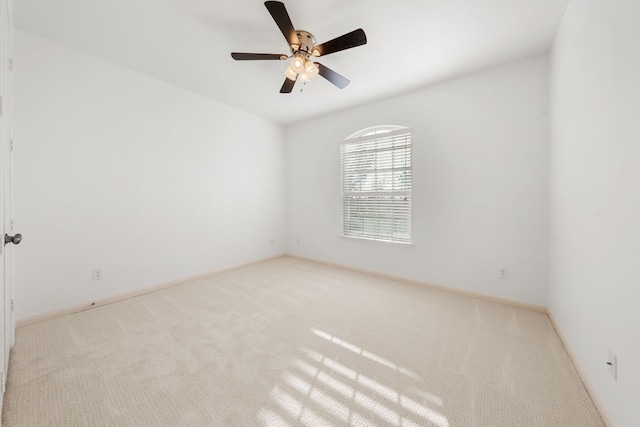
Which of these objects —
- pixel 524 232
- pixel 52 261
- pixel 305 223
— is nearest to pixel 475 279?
pixel 524 232

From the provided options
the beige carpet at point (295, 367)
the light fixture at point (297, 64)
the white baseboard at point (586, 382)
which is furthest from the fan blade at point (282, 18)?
the white baseboard at point (586, 382)

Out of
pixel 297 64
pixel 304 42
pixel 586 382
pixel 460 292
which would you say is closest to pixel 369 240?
pixel 460 292

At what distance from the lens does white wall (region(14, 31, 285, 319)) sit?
2.22 meters

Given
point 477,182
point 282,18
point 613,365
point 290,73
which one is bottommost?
point 613,365

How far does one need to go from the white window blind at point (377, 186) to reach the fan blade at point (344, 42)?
1.74m

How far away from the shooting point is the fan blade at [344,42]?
5.67 ft

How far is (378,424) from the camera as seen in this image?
125 cm

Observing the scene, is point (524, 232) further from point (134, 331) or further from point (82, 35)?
point (82, 35)

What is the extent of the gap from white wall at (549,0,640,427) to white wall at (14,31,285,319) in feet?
13.0

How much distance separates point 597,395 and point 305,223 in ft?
12.6

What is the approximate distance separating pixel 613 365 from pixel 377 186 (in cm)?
278

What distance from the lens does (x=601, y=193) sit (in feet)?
4.46

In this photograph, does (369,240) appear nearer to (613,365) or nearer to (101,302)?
(613,365)

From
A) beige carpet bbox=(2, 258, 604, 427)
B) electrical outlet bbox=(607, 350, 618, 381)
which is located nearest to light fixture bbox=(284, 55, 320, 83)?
beige carpet bbox=(2, 258, 604, 427)
